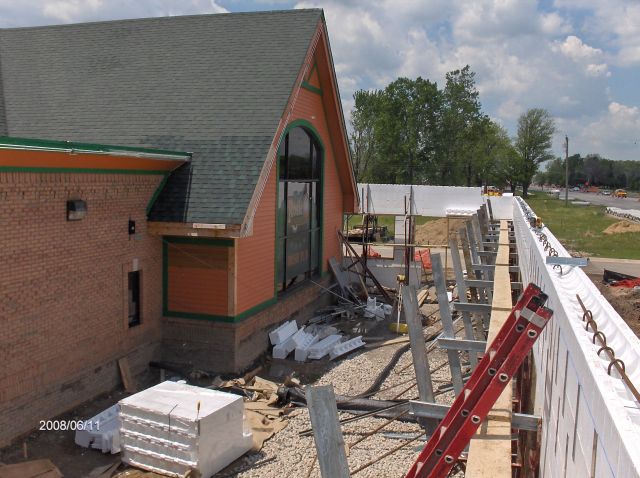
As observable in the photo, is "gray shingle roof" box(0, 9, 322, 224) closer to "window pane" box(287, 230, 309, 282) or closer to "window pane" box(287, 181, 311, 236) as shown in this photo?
"window pane" box(287, 181, 311, 236)

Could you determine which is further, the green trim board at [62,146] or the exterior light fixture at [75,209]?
the exterior light fixture at [75,209]

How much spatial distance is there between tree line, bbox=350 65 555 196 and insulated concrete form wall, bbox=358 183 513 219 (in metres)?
45.4

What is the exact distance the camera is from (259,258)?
48.2 ft

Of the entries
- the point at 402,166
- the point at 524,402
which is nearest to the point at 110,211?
the point at 524,402

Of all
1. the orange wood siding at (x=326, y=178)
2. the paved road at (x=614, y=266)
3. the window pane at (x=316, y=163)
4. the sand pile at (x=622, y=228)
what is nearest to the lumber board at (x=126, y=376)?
the orange wood siding at (x=326, y=178)

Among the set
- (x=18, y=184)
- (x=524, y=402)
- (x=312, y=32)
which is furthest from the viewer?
(x=312, y=32)

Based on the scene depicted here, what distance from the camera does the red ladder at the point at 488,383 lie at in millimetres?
4414

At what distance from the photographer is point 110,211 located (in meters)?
12.0

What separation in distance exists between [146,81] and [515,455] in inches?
502

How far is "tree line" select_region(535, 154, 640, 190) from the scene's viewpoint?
161 m

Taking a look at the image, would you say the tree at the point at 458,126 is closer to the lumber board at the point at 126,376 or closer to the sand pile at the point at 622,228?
the sand pile at the point at 622,228

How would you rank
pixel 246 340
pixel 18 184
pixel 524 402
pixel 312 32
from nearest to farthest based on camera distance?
pixel 524 402, pixel 18 184, pixel 246 340, pixel 312 32

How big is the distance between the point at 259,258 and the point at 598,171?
561ft

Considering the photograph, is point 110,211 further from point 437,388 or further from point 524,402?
point 524,402
